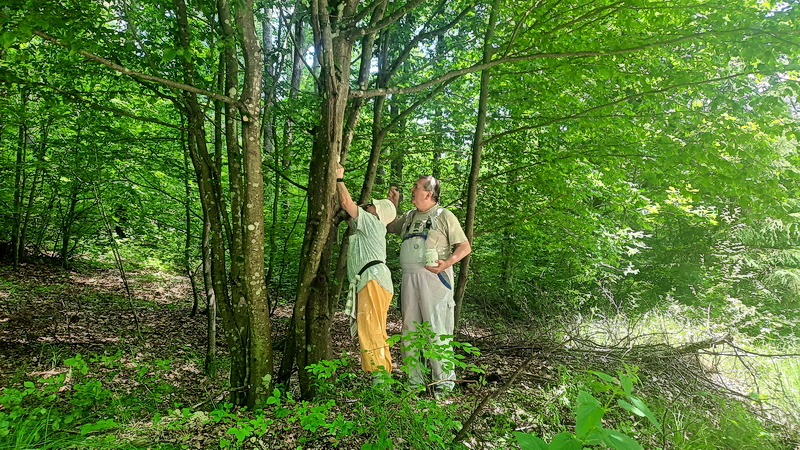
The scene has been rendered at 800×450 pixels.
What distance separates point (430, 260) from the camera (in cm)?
387

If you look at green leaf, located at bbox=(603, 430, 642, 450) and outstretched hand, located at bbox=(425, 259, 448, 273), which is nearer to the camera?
green leaf, located at bbox=(603, 430, 642, 450)

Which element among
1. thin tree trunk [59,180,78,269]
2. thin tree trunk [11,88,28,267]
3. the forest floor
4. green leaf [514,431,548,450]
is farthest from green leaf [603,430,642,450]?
thin tree trunk [59,180,78,269]

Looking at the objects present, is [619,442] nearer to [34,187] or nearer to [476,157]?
[476,157]

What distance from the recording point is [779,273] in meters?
8.37

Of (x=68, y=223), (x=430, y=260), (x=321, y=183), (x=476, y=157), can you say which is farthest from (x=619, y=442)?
(x=68, y=223)

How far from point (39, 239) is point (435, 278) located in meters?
9.25

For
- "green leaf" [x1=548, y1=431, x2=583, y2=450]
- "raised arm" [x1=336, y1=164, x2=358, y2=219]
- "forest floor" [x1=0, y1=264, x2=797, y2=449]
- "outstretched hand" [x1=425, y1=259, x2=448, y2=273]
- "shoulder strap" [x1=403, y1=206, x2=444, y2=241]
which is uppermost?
"raised arm" [x1=336, y1=164, x2=358, y2=219]

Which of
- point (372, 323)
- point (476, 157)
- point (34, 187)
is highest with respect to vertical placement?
point (476, 157)

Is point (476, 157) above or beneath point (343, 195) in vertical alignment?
above

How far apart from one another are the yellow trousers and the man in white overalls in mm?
456

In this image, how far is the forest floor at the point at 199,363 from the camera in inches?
111

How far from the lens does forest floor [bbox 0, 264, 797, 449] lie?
2816 millimetres

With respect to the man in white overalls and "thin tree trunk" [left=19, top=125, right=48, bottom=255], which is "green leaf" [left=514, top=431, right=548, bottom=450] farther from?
"thin tree trunk" [left=19, top=125, right=48, bottom=255]

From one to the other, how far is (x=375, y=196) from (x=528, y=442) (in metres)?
5.44
